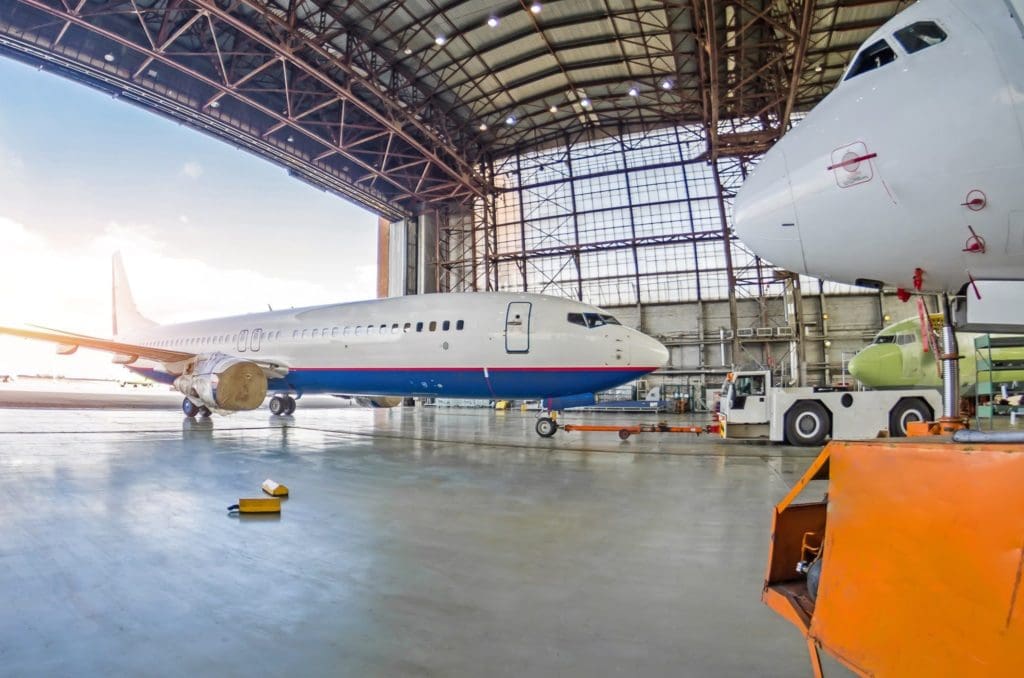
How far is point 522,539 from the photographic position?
11.9ft

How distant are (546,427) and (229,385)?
7408 millimetres

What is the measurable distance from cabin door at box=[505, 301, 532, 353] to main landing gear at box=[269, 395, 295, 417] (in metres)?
11.1

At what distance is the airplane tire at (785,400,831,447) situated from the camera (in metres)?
9.73

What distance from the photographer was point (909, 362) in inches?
489

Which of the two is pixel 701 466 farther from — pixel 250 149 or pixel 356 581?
pixel 250 149

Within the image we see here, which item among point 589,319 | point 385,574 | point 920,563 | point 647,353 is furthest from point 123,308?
point 920,563

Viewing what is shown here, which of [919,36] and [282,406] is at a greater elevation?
[919,36]

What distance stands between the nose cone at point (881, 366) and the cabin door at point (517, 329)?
29.3 feet

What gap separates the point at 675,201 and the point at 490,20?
16259 mm

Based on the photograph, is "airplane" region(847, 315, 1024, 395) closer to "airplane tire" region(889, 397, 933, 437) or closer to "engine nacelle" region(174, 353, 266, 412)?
"airplane tire" region(889, 397, 933, 437)

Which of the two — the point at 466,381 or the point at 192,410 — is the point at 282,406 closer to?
the point at 192,410

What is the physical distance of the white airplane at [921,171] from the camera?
287cm

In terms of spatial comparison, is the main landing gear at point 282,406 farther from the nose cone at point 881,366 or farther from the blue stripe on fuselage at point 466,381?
the nose cone at point 881,366

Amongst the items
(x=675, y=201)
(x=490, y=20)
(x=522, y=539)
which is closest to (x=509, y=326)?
(x=522, y=539)
